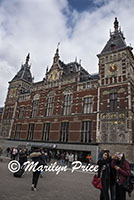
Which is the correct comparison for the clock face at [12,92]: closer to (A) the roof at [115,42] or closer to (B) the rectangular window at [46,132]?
(B) the rectangular window at [46,132]

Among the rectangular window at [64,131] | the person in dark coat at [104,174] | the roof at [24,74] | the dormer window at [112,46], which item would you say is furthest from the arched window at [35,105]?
the person in dark coat at [104,174]

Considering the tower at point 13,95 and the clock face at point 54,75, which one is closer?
the clock face at point 54,75

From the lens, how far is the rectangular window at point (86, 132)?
22678 mm

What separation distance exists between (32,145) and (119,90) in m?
17.1

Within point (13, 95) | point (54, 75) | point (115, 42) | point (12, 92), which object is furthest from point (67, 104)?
point (12, 92)

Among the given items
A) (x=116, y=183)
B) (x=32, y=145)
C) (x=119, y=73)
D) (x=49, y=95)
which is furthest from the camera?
(x=49, y=95)

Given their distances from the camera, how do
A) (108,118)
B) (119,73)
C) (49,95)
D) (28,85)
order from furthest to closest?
(28,85) < (49,95) < (119,73) < (108,118)

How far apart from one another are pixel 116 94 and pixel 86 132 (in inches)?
268

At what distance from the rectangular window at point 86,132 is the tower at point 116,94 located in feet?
5.57

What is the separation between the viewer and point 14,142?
30875 mm

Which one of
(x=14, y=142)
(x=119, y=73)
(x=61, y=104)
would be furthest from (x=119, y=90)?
(x=14, y=142)

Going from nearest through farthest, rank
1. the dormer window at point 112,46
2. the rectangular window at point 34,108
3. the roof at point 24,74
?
the dormer window at point 112,46
the rectangular window at point 34,108
the roof at point 24,74

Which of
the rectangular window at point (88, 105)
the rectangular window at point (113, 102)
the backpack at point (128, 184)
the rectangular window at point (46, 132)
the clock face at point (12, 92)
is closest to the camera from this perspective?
the backpack at point (128, 184)

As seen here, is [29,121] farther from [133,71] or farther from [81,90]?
[133,71]
